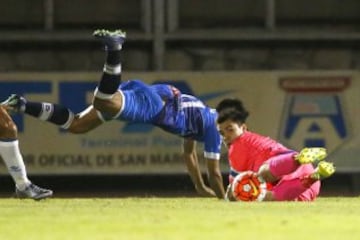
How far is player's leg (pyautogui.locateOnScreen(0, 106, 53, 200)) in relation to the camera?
959 cm

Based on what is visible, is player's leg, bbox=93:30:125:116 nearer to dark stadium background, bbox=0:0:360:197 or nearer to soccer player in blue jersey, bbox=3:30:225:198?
soccer player in blue jersey, bbox=3:30:225:198

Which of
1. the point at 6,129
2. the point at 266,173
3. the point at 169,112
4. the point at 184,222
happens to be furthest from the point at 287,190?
the point at 184,222

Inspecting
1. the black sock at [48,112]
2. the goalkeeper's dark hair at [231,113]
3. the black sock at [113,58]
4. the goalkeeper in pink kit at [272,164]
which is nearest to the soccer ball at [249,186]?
the goalkeeper in pink kit at [272,164]

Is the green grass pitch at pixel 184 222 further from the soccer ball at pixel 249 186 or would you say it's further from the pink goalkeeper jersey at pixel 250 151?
the pink goalkeeper jersey at pixel 250 151

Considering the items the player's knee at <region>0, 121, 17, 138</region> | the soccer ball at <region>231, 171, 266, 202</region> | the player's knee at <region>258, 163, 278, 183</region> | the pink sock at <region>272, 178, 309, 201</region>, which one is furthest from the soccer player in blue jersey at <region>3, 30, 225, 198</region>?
the player's knee at <region>258, 163, 278, 183</region>

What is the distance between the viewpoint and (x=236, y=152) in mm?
9781

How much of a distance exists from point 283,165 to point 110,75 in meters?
1.60

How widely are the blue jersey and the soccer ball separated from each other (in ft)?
3.73

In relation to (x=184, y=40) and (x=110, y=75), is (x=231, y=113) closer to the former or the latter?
(x=110, y=75)

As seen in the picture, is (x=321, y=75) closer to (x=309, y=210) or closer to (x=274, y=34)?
(x=274, y=34)

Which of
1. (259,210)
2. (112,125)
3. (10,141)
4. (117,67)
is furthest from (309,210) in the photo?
(112,125)

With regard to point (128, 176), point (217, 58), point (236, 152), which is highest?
point (236, 152)

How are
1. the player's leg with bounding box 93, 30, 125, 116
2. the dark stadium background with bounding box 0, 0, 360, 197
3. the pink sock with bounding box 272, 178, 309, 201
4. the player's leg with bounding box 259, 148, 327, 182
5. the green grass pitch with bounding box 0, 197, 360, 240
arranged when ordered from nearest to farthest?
the green grass pitch with bounding box 0, 197, 360, 240 < the player's leg with bounding box 259, 148, 327, 182 < the player's leg with bounding box 93, 30, 125, 116 < the pink sock with bounding box 272, 178, 309, 201 < the dark stadium background with bounding box 0, 0, 360, 197

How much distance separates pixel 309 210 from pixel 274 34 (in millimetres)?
9693
